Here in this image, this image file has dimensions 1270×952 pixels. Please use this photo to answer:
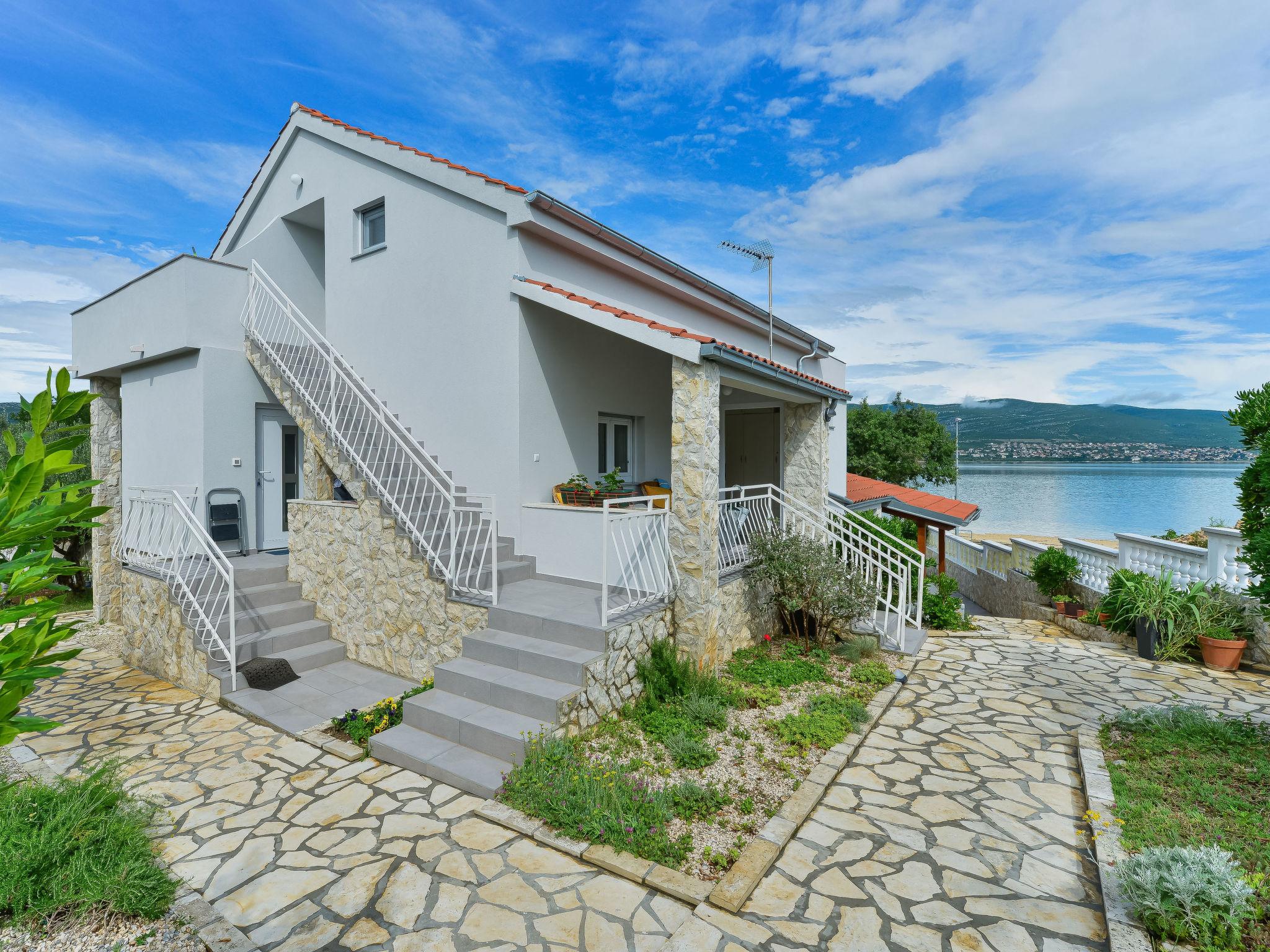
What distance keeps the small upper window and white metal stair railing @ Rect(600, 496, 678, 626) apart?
658cm

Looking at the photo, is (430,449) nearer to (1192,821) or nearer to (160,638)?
(160,638)

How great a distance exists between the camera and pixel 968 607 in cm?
1822

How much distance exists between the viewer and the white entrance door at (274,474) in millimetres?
10141

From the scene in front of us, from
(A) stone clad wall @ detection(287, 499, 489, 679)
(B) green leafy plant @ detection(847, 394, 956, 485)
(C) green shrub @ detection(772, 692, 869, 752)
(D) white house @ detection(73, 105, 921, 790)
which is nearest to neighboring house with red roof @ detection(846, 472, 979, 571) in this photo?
(D) white house @ detection(73, 105, 921, 790)

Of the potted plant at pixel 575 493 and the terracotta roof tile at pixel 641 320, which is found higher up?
the terracotta roof tile at pixel 641 320

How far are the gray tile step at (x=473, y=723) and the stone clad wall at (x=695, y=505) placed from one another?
7.32ft

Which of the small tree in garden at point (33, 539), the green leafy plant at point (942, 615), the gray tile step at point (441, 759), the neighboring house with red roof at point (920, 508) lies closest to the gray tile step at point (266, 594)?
the gray tile step at point (441, 759)

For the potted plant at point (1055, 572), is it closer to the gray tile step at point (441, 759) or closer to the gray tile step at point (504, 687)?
the gray tile step at point (504, 687)

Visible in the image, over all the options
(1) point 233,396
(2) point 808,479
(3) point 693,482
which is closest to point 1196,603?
(2) point 808,479

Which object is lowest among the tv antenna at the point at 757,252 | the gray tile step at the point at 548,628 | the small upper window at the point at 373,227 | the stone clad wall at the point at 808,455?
the gray tile step at the point at 548,628

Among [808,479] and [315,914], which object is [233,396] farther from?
[808,479]

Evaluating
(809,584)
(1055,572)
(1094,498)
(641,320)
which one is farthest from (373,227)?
(1094,498)

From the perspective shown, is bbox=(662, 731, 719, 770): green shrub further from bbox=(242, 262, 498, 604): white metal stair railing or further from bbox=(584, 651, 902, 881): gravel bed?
bbox=(242, 262, 498, 604): white metal stair railing

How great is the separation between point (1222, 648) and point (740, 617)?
6.54 m
